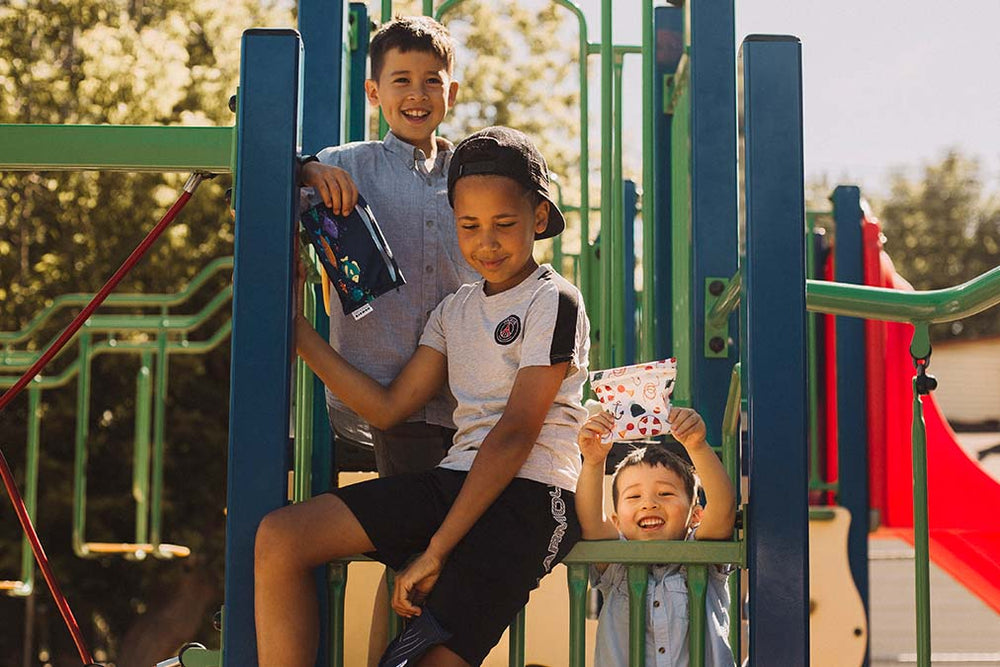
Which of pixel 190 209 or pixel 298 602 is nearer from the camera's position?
pixel 298 602

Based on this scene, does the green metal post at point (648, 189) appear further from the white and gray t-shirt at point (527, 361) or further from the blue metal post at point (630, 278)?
the blue metal post at point (630, 278)

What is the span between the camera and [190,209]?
10625mm

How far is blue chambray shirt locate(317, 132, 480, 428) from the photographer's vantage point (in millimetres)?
2699

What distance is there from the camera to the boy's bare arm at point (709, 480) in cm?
224

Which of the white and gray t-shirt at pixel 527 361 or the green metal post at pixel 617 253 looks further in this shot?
the green metal post at pixel 617 253

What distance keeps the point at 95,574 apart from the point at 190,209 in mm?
3272

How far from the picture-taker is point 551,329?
228 centimetres

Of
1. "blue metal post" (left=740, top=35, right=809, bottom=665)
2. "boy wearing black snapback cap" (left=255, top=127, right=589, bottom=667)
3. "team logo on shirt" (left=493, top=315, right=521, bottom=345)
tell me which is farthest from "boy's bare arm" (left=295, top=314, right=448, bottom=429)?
"blue metal post" (left=740, top=35, right=809, bottom=665)

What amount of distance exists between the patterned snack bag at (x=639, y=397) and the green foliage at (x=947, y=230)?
3314 cm

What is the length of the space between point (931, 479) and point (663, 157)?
2.14 meters

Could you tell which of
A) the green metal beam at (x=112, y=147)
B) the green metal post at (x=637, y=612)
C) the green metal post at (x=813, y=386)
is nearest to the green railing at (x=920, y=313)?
the green metal post at (x=637, y=612)

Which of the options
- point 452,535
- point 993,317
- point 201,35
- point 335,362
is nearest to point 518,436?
point 452,535

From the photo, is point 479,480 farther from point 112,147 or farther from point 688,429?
point 112,147

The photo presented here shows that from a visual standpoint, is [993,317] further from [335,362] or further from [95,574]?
[335,362]
